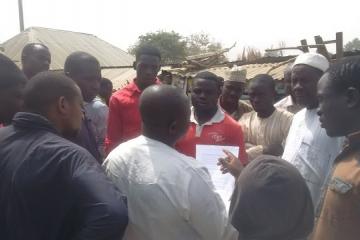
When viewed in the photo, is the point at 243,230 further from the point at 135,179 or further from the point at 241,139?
the point at 241,139

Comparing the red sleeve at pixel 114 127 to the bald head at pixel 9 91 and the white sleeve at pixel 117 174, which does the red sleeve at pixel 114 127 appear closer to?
the bald head at pixel 9 91

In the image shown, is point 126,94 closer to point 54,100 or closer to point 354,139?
point 54,100

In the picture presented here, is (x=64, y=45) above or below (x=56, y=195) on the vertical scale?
above

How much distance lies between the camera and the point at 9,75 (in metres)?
2.58

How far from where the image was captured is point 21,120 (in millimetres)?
1955

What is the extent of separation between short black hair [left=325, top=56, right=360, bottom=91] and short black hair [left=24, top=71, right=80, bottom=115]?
123 centimetres

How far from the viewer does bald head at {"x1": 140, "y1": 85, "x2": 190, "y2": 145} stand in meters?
2.12

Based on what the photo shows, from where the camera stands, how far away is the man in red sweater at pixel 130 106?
150 inches

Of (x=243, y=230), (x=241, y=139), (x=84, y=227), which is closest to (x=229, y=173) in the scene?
(x=241, y=139)

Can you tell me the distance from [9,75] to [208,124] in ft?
5.06

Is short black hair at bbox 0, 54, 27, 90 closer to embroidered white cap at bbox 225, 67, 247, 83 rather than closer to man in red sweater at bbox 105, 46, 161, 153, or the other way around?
man in red sweater at bbox 105, 46, 161, 153

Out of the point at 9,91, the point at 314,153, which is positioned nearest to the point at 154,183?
the point at 9,91

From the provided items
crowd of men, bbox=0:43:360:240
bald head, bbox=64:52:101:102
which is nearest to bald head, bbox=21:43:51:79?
bald head, bbox=64:52:101:102

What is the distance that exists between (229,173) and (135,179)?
92cm
